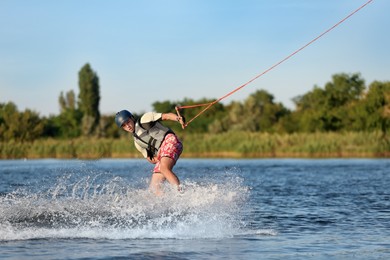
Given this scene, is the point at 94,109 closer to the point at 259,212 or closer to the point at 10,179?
the point at 10,179

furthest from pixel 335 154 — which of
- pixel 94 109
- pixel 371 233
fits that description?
pixel 94 109

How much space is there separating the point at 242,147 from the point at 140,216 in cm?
3359

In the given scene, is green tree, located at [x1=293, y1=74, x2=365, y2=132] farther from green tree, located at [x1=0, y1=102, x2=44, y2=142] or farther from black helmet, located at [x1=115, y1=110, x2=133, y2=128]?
black helmet, located at [x1=115, y1=110, x2=133, y2=128]

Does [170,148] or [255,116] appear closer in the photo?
[170,148]

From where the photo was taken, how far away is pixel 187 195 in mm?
11836

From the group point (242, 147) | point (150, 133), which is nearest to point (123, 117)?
point (150, 133)

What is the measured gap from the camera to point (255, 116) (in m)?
84.8

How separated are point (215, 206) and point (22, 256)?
3.27m

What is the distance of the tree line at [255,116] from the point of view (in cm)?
6319

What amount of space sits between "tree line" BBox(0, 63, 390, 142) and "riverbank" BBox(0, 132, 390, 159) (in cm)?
305

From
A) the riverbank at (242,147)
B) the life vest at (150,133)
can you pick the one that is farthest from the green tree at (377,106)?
the life vest at (150,133)

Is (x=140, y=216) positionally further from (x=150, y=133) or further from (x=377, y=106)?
(x=377, y=106)

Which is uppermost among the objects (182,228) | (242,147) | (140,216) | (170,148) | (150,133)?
(242,147)

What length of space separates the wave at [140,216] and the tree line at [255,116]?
35949 mm
